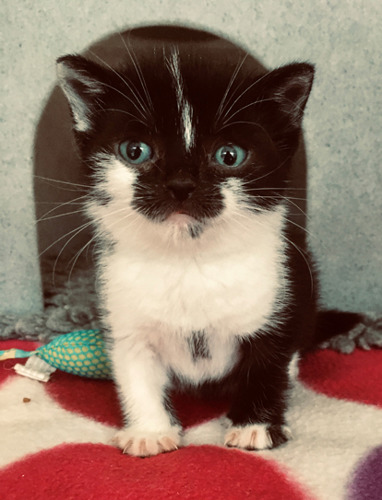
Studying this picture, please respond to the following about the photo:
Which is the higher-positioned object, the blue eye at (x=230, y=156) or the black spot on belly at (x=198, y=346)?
the blue eye at (x=230, y=156)

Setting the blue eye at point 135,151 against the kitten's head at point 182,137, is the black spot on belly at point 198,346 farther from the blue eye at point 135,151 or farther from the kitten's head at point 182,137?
the blue eye at point 135,151

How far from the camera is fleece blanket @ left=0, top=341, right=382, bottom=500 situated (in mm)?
843

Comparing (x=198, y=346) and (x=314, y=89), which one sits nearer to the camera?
(x=198, y=346)

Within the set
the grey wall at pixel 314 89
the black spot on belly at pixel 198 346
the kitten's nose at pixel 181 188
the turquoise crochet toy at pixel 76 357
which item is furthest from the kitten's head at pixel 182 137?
the grey wall at pixel 314 89

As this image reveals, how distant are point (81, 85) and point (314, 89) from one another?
2.61 feet

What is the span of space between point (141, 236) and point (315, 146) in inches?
31.6

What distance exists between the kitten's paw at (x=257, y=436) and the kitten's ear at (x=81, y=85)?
0.66m

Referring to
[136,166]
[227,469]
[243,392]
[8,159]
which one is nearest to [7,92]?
[8,159]

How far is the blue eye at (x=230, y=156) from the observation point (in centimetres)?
98

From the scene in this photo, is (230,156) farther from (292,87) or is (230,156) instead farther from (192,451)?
(192,451)

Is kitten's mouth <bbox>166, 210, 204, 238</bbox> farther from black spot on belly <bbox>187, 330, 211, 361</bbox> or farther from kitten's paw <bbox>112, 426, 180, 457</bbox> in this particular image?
kitten's paw <bbox>112, 426, 180, 457</bbox>

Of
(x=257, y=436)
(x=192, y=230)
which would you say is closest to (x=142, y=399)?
(x=257, y=436)

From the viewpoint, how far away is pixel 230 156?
38.6 inches

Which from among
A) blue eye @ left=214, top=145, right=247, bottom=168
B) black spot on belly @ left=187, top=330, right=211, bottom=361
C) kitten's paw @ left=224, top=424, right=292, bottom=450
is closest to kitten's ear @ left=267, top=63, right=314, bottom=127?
blue eye @ left=214, top=145, right=247, bottom=168
